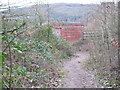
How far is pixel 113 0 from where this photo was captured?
25.5ft

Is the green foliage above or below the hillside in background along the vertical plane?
below

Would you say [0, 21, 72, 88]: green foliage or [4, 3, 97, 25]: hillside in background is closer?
[0, 21, 72, 88]: green foliage

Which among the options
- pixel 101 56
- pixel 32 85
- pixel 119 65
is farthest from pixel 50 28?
pixel 32 85

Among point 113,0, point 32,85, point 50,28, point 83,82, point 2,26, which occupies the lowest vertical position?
point 83,82

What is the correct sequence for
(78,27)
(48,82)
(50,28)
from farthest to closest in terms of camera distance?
(78,27) → (50,28) → (48,82)

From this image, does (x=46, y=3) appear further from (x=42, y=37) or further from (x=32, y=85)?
(x=32, y=85)

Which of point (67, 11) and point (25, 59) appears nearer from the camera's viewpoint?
point (25, 59)

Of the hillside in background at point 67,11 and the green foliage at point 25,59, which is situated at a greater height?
the hillside in background at point 67,11

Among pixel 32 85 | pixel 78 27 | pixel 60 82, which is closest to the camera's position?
pixel 32 85

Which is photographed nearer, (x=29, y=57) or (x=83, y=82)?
(x=83, y=82)

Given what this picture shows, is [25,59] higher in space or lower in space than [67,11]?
lower

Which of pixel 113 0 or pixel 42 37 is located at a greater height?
pixel 113 0

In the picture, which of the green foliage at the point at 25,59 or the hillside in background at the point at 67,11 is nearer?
the green foliage at the point at 25,59

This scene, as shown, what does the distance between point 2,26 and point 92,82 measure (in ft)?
14.6
